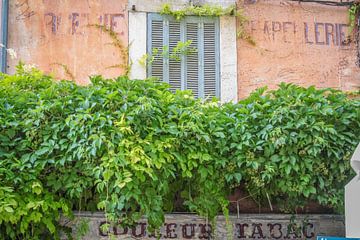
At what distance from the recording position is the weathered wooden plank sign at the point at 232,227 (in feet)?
22.3

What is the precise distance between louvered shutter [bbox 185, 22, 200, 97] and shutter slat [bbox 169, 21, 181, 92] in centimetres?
12

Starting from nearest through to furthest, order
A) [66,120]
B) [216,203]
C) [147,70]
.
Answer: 1. [66,120]
2. [216,203]
3. [147,70]

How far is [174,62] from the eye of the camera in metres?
8.20

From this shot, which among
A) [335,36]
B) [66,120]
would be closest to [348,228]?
[66,120]

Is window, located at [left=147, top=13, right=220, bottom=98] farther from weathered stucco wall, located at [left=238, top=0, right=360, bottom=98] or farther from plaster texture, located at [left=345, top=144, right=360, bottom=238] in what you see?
plaster texture, located at [left=345, top=144, right=360, bottom=238]

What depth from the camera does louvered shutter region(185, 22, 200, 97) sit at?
817cm

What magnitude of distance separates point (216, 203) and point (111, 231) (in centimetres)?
132

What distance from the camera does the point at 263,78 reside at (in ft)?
27.2

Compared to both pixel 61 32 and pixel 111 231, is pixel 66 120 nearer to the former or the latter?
pixel 111 231

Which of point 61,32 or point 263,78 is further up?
point 61,32

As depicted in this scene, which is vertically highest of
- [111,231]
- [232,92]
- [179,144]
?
[232,92]

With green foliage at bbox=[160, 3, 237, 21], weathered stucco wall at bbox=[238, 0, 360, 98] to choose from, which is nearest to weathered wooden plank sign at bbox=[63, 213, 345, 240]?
weathered stucco wall at bbox=[238, 0, 360, 98]

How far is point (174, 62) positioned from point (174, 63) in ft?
0.05

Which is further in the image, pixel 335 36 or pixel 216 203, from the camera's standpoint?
pixel 335 36
